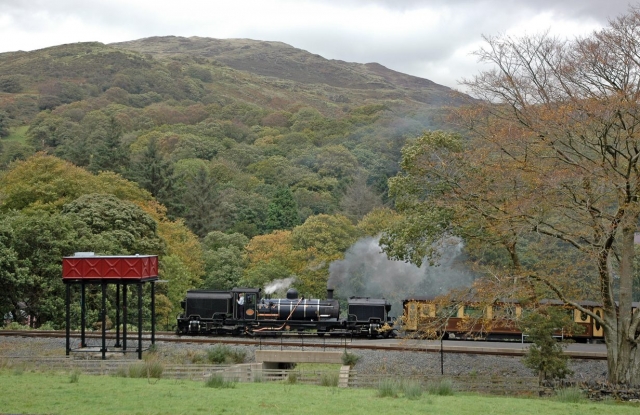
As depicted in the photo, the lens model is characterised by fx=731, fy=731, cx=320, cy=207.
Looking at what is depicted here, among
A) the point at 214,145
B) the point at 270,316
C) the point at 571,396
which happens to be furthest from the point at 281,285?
the point at 214,145

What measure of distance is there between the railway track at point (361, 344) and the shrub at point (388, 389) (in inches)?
333

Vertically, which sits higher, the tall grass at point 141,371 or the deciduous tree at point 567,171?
the deciduous tree at point 567,171

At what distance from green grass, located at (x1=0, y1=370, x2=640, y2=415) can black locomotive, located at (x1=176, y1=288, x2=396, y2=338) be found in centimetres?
1608

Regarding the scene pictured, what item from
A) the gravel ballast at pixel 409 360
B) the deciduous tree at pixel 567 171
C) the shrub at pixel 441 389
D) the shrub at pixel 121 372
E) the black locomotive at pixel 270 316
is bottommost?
the gravel ballast at pixel 409 360

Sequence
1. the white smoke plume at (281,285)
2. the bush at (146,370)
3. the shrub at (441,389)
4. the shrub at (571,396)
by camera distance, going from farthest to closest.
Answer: the white smoke plume at (281,285)
the bush at (146,370)
the shrub at (441,389)
the shrub at (571,396)

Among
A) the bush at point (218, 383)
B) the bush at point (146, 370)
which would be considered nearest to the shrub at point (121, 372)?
the bush at point (146, 370)

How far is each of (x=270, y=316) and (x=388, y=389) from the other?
726 inches

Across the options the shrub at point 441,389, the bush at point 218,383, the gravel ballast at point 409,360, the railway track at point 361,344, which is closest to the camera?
the bush at point 218,383

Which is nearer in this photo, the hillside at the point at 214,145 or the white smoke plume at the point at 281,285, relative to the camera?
the white smoke plume at the point at 281,285

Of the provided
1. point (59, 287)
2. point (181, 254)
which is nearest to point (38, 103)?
point (181, 254)

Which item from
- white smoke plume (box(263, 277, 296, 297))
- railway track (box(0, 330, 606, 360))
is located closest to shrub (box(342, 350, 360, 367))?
railway track (box(0, 330, 606, 360))

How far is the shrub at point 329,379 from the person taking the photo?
2322cm

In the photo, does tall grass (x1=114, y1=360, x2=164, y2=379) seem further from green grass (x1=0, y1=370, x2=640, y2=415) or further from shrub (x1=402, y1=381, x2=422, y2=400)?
shrub (x1=402, y1=381, x2=422, y2=400)

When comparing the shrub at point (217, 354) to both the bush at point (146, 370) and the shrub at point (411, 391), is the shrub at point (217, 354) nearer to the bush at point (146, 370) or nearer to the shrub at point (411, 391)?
the bush at point (146, 370)
